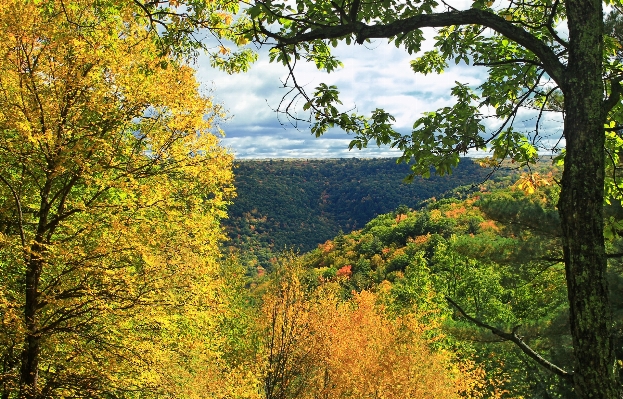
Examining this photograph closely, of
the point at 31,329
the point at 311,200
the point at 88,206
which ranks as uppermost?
the point at 88,206

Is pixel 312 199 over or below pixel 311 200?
over

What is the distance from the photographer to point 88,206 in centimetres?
679

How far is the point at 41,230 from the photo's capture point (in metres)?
6.59

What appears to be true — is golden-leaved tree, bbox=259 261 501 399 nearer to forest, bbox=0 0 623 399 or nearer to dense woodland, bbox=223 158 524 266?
forest, bbox=0 0 623 399

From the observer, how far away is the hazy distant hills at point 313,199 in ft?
451

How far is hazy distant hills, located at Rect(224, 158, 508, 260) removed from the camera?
451 feet

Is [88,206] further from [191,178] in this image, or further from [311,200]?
[311,200]

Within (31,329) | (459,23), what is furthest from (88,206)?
(459,23)

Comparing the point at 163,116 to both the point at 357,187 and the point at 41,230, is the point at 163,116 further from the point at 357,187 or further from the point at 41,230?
the point at 357,187

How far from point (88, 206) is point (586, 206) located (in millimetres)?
7063

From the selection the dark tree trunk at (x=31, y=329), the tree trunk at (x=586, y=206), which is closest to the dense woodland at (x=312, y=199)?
the dark tree trunk at (x=31, y=329)

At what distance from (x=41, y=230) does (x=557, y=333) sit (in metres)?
13.0

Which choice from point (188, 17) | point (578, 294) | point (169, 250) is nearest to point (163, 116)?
point (169, 250)

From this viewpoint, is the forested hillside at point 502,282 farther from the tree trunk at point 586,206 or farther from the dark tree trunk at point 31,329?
the dark tree trunk at point 31,329
